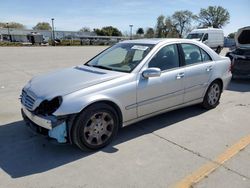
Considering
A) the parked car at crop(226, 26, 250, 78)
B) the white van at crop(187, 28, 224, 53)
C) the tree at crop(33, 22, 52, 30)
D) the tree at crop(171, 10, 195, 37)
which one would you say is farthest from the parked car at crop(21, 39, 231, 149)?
the tree at crop(33, 22, 52, 30)

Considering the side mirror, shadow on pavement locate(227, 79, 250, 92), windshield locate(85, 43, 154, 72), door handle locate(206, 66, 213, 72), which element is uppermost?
windshield locate(85, 43, 154, 72)

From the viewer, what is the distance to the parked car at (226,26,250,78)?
8.80m

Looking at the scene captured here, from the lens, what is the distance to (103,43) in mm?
49125

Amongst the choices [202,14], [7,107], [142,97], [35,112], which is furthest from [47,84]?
[202,14]

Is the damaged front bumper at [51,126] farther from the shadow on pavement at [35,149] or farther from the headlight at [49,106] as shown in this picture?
the shadow on pavement at [35,149]

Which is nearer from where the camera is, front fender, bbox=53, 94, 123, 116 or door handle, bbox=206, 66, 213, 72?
front fender, bbox=53, 94, 123, 116

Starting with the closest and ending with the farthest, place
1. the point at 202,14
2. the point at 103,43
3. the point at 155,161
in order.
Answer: the point at 155,161, the point at 103,43, the point at 202,14

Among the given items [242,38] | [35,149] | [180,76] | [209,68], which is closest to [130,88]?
[180,76]

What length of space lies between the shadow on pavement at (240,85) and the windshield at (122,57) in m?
4.37

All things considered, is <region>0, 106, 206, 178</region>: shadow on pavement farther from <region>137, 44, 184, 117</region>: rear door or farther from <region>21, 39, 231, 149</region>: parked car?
<region>137, 44, 184, 117</region>: rear door

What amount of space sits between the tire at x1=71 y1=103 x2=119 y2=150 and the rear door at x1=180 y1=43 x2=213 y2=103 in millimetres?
1722

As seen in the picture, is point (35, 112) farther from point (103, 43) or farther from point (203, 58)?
point (103, 43)

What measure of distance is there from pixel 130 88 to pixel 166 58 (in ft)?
3.49

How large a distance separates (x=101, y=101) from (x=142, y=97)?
0.75m
